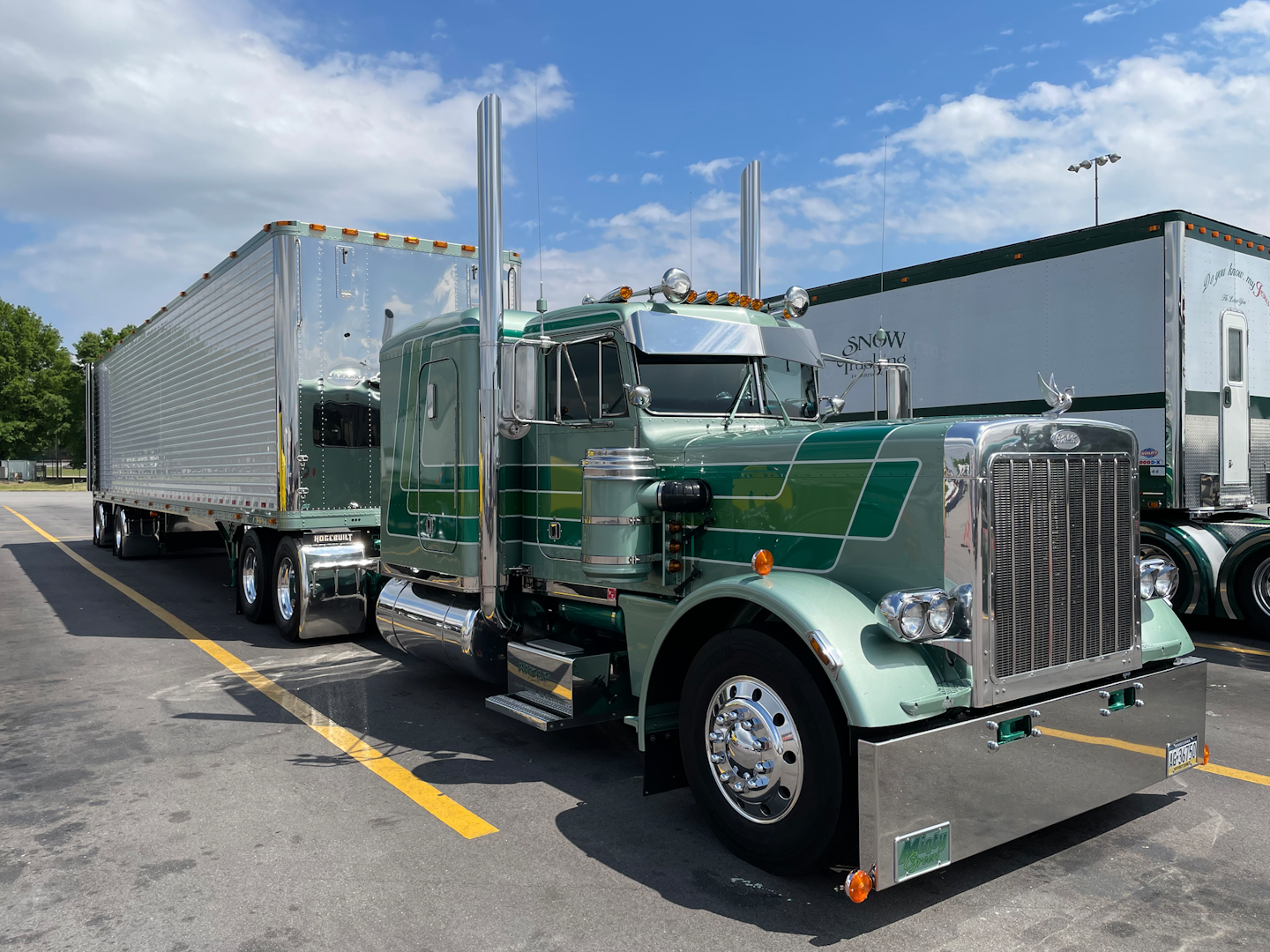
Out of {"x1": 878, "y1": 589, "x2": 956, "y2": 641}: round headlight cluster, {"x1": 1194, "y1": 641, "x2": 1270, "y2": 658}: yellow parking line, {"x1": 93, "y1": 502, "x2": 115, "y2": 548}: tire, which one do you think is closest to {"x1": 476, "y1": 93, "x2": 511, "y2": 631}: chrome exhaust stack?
{"x1": 878, "y1": 589, "x2": 956, "y2": 641}: round headlight cluster

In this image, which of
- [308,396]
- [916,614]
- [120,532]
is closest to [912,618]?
[916,614]

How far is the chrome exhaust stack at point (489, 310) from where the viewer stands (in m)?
5.56

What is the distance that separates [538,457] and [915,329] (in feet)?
21.6

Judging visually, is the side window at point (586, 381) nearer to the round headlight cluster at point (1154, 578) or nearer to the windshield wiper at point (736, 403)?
the windshield wiper at point (736, 403)

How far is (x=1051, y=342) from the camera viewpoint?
9539 millimetres

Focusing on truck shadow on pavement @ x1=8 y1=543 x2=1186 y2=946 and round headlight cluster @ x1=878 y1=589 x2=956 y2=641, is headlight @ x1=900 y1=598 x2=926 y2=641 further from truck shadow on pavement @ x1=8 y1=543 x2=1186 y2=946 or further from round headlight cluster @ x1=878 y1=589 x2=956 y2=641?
truck shadow on pavement @ x1=8 y1=543 x2=1186 y2=946

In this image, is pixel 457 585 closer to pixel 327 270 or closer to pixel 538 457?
pixel 538 457

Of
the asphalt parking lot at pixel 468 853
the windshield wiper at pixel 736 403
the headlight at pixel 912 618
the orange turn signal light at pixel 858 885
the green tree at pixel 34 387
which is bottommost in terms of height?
the asphalt parking lot at pixel 468 853

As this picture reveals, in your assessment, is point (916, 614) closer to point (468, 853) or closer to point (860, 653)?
point (860, 653)

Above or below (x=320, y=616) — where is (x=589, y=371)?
above

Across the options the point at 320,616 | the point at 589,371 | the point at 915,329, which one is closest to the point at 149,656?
the point at 320,616

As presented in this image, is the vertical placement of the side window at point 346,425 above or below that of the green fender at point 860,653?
above

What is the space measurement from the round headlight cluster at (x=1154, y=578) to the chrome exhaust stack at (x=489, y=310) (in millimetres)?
3515

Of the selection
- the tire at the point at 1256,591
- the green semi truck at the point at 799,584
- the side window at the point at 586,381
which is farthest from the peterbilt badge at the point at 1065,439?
the tire at the point at 1256,591
